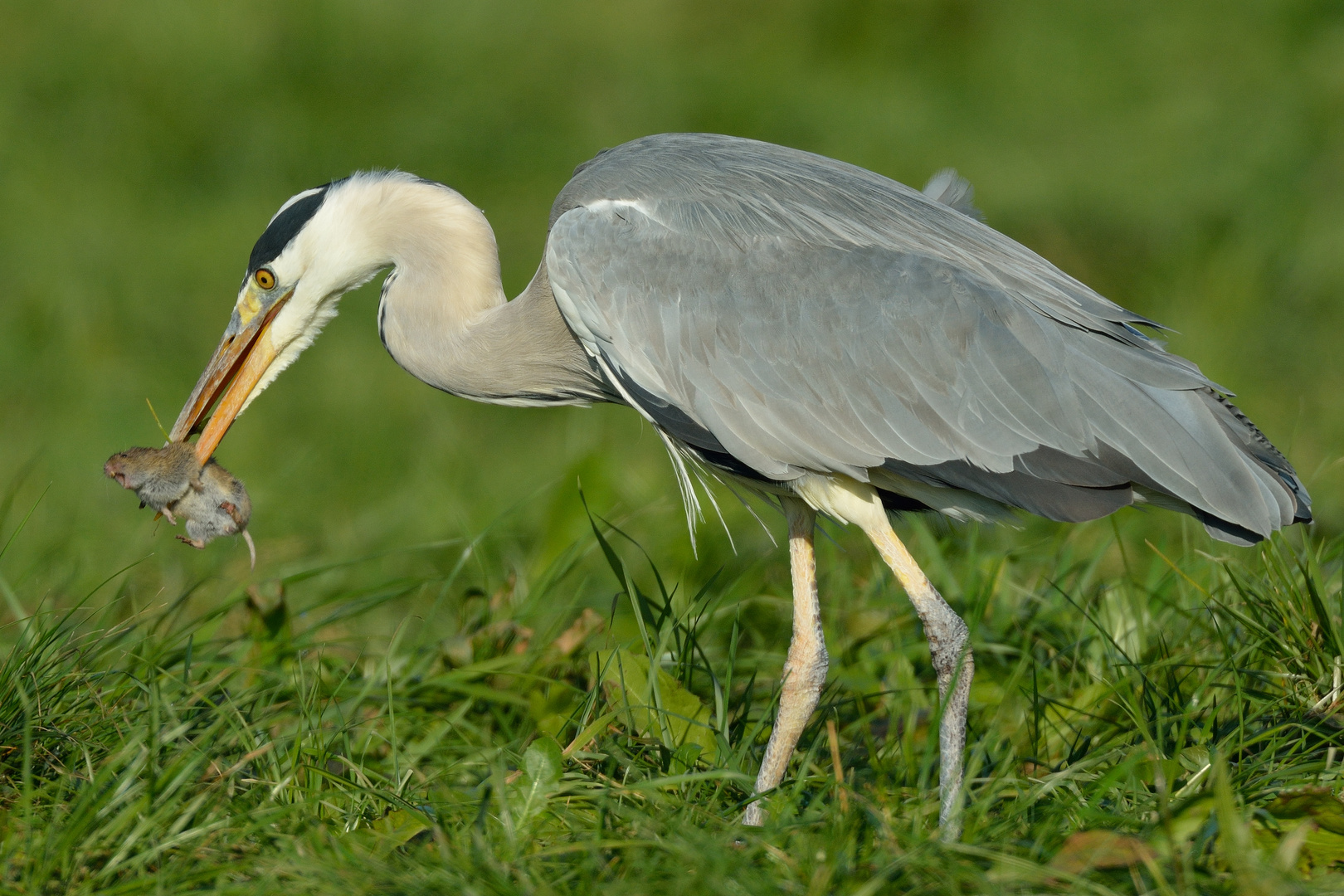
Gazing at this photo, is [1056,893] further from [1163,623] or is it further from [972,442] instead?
[1163,623]

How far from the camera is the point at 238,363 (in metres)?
4.11

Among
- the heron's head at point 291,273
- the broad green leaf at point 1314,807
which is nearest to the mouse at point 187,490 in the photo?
the heron's head at point 291,273

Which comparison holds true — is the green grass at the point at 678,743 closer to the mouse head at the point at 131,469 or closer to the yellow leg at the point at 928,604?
the yellow leg at the point at 928,604

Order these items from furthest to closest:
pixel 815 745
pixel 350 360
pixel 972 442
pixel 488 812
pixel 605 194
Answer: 1. pixel 350 360
2. pixel 605 194
3. pixel 972 442
4. pixel 815 745
5. pixel 488 812

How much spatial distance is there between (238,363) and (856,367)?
1889mm

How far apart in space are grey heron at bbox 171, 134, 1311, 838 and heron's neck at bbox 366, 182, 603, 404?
1cm

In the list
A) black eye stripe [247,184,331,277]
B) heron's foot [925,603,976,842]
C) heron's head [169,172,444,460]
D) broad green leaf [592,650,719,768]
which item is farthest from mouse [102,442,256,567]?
heron's foot [925,603,976,842]

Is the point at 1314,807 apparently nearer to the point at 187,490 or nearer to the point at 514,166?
the point at 187,490

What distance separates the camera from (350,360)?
8266mm

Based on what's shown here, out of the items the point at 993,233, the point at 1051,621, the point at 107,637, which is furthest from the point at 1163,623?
the point at 107,637

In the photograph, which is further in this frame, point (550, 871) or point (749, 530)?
point (749, 530)

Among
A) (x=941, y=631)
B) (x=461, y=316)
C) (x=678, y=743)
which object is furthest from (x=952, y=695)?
(x=461, y=316)

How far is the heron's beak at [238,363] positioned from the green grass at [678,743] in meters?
0.59

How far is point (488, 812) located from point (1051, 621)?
204 cm
